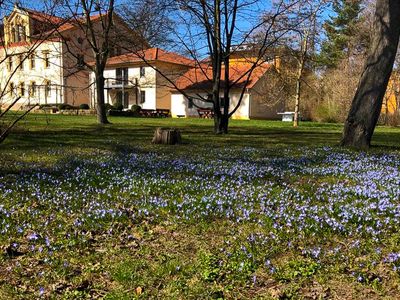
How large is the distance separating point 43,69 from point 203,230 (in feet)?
192

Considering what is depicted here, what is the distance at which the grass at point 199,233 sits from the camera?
3.18 m

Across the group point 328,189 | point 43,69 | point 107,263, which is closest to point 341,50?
point 43,69

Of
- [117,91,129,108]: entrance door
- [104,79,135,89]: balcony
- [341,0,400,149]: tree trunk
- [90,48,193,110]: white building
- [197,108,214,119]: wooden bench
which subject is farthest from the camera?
[117,91,129,108]: entrance door

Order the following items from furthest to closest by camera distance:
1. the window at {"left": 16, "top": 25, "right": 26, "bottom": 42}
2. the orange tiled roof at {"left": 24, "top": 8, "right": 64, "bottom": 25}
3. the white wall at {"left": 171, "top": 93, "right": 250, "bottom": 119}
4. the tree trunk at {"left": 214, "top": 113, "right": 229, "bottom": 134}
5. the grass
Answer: the white wall at {"left": 171, "top": 93, "right": 250, "bottom": 119} → the tree trunk at {"left": 214, "top": 113, "right": 229, "bottom": 134} → the window at {"left": 16, "top": 25, "right": 26, "bottom": 42} → the orange tiled roof at {"left": 24, "top": 8, "right": 64, "bottom": 25} → the grass

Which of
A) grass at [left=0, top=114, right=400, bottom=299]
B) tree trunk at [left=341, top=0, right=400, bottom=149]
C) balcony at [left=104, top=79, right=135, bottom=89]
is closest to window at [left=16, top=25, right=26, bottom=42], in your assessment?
grass at [left=0, top=114, right=400, bottom=299]

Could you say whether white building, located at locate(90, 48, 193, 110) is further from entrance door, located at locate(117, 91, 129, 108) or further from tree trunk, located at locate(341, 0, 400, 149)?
tree trunk, located at locate(341, 0, 400, 149)

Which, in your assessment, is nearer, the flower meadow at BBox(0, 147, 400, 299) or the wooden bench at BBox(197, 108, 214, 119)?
the flower meadow at BBox(0, 147, 400, 299)

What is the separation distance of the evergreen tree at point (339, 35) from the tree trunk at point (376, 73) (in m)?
43.4

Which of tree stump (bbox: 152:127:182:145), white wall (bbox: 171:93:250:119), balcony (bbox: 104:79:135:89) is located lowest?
tree stump (bbox: 152:127:182:145)

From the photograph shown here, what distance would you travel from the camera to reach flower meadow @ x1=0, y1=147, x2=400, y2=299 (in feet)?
10.4

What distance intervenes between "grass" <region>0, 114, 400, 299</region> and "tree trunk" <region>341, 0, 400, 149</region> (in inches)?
171

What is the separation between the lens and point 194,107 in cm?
4906

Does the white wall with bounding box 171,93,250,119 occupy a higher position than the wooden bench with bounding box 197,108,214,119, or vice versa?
the white wall with bounding box 171,93,250,119

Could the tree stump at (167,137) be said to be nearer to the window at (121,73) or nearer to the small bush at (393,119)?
the small bush at (393,119)
